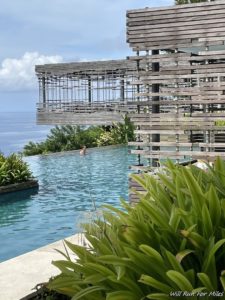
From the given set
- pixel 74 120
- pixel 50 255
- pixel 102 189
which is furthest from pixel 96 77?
pixel 50 255

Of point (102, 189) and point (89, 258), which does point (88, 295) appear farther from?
point (102, 189)

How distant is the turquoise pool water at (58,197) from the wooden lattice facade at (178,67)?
2359mm

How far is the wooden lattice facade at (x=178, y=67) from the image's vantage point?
8.05 m

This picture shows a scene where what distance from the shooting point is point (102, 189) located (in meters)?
15.2

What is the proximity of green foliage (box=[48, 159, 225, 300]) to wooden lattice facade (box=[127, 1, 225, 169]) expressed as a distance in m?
5.48

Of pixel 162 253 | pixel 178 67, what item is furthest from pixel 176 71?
pixel 162 253

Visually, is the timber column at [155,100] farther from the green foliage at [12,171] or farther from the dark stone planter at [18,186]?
the green foliage at [12,171]

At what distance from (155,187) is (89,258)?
58 centimetres

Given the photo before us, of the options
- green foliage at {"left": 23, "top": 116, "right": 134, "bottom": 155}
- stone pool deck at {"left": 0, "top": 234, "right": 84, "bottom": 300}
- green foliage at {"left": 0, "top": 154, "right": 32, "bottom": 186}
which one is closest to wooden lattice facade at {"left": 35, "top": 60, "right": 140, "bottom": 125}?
green foliage at {"left": 23, "top": 116, "right": 134, "bottom": 155}

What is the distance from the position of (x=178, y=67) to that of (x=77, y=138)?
64.2 ft

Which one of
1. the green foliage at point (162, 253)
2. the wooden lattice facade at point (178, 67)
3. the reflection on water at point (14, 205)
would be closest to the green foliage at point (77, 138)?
the reflection on water at point (14, 205)

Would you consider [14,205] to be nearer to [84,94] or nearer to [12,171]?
[12,171]

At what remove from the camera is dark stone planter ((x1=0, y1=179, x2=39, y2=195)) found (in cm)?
1415

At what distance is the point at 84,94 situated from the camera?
108 feet
